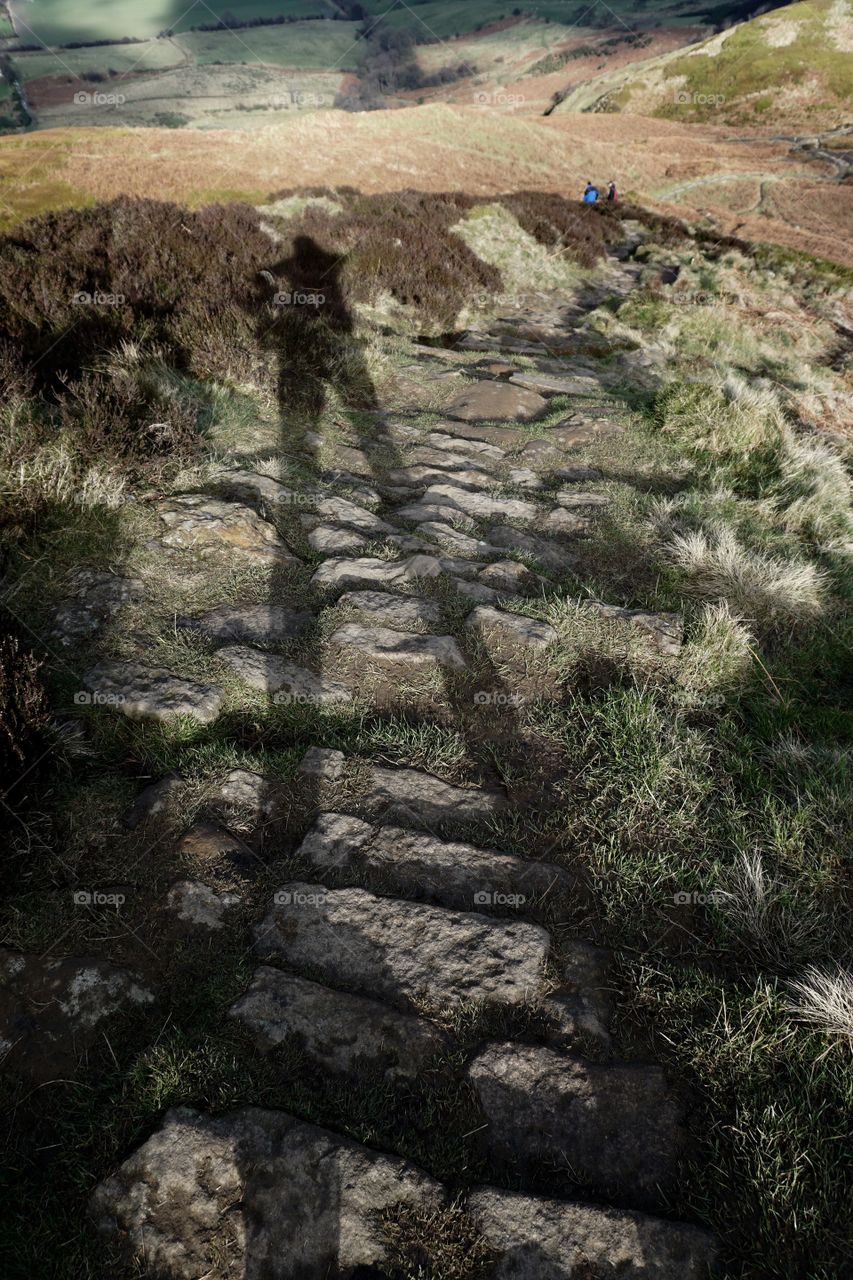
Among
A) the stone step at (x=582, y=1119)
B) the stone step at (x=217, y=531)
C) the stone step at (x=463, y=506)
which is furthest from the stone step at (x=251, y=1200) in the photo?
the stone step at (x=463, y=506)

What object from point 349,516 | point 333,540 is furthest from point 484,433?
point 333,540

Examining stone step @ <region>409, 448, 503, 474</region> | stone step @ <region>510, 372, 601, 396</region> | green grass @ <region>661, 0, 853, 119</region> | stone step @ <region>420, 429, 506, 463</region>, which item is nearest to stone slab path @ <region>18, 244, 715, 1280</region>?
stone step @ <region>409, 448, 503, 474</region>

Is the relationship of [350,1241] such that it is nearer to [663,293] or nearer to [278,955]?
[278,955]

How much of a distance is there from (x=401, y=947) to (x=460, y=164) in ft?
91.2

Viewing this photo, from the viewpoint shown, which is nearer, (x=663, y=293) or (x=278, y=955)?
(x=278, y=955)

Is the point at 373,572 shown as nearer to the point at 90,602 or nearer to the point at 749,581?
the point at 90,602

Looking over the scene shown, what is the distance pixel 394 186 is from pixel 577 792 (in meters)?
22.1

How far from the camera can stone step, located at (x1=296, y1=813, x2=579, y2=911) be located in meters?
2.53

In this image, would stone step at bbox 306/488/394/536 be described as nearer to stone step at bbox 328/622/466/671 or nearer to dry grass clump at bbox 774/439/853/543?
stone step at bbox 328/622/466/671

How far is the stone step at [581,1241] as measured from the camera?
1.60 metres

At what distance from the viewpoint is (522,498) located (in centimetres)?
571

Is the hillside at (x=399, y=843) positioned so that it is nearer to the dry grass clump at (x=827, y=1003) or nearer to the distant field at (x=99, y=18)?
the dry grass clump at (x=827, y=1003)

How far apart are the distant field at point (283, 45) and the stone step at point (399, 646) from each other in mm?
98213

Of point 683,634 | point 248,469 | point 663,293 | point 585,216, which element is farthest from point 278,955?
point 585,216
